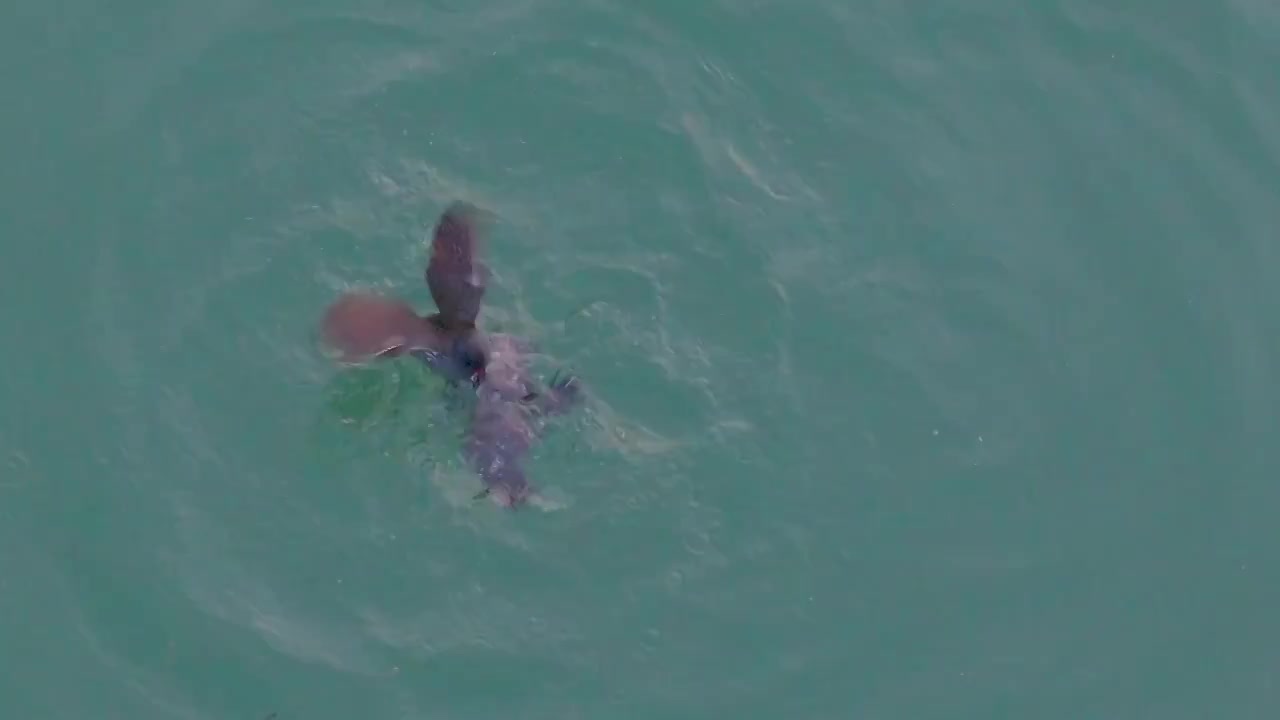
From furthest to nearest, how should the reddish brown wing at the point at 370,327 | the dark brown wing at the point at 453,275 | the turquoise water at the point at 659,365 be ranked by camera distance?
1. the turquoise water at the point at 659,365
2. the reddish brown wing at the point at 370,327
3. the dark brown wing at the point at 453,275

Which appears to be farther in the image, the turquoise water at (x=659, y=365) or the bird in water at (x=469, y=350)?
the turquoise water at (x=659, y=365)

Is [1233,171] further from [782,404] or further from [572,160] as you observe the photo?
[572,160]

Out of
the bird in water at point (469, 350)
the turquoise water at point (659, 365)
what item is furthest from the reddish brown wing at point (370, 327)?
the turquoise water at point (659, 365)

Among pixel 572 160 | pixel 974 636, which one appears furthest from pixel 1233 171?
pixel 572 160

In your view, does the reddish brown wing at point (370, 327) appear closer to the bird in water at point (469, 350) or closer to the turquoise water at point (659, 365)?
the bird in water at point (469, 350)

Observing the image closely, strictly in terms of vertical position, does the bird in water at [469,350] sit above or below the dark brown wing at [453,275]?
below
